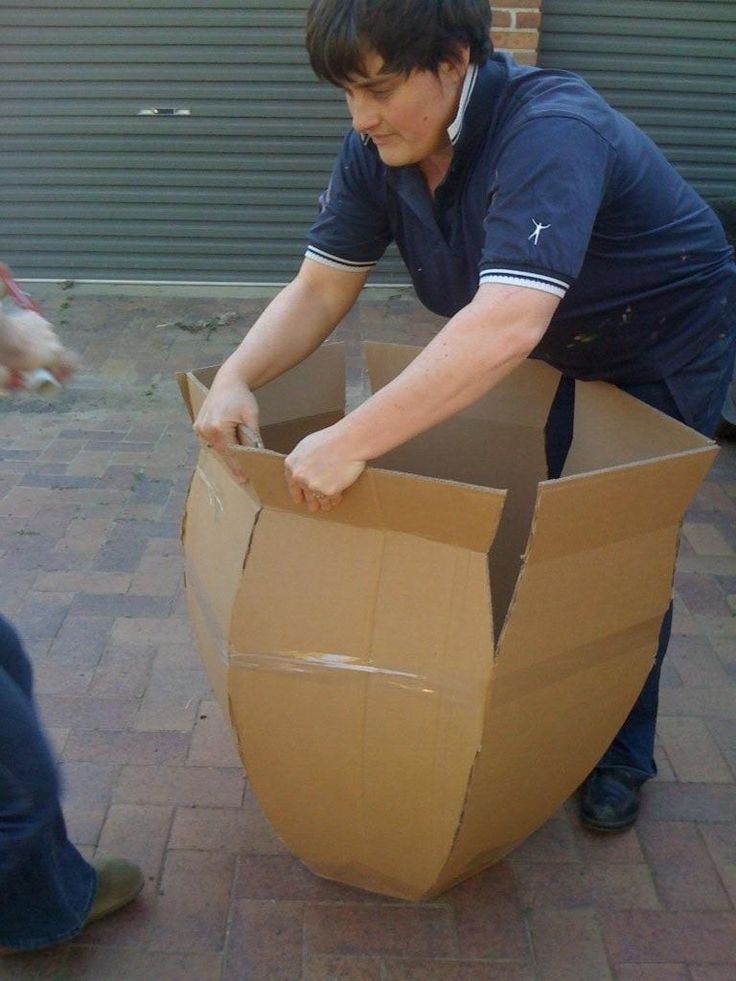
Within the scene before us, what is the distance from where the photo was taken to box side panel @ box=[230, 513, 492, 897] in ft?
4.78

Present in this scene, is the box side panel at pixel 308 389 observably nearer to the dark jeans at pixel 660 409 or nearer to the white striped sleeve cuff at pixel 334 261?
the white striped sleeve cuff at pixel 334 261

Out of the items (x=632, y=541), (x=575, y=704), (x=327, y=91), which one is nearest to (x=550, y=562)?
(x=632, y=541)

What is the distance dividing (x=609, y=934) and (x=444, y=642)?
32.7 inches

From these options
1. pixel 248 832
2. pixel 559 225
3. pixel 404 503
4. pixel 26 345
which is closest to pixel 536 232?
pixel 559 225

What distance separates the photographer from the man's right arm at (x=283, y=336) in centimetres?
171

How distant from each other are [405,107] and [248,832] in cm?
146

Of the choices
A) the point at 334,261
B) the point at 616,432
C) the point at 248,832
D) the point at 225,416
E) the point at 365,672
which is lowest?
the point at 248,832

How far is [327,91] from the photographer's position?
5645 mm

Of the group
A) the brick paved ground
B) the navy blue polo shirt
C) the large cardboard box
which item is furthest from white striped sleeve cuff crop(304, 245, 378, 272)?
the brick paved ground

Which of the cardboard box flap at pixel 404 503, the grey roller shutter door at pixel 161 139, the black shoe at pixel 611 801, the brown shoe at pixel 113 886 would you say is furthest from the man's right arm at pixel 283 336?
the grey roller shutter door at pixel 161 139

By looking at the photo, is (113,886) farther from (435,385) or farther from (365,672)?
(435,385)

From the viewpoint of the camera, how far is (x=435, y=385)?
140 centimetres

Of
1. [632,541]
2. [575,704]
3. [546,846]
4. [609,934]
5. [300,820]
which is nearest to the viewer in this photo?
[632,541]

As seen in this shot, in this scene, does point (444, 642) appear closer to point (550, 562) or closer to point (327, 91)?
point (550, 562)
